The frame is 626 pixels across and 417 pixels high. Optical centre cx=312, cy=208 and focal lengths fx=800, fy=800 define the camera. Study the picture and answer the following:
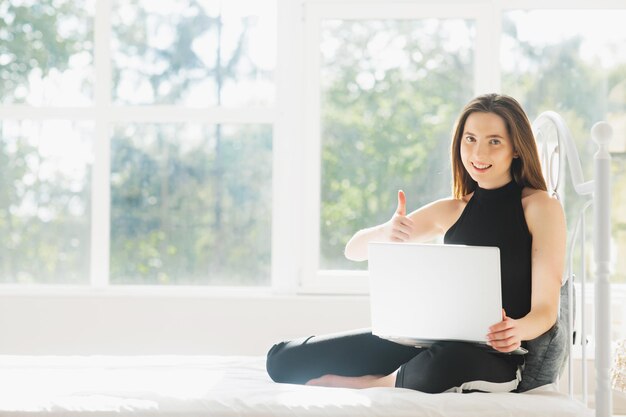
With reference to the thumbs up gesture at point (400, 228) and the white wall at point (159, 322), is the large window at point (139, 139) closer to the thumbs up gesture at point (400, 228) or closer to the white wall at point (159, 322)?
the white wall at point (159, 322)

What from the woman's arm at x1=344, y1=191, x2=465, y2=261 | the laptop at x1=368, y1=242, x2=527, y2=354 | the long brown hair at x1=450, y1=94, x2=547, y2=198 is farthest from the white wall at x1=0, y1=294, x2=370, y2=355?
the laptop at x1=368, y1=242, x2=527, y2=354

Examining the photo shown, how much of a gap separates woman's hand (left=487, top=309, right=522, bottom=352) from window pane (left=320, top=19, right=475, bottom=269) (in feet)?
5.49

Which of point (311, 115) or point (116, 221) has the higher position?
point (311, 115)

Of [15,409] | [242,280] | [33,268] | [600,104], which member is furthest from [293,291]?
[15,409]

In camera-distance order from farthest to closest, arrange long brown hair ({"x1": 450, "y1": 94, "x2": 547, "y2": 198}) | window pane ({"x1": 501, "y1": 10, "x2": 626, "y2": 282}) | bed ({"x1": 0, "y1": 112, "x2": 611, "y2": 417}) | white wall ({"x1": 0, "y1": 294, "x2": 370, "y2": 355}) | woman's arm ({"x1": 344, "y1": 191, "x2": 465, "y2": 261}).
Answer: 1. window pane ({"x1": 501, "y1": 10, "x2": 626, "y2": 282})
2. white wall ({"x1": 0, "y1": 294, "x2": 370, "y2": 355})
3. woman's arm ({"x1": 344, "y1": 191, "x2": 465, "y2": 261})
4. long brown hair ({"x1": 450, "y1": 94, "x2": 547, "y2": 198})
5. bed ({"x1": 0, "y1": 112, "x2": 611, "y2": 417})

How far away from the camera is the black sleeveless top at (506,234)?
1840 mm

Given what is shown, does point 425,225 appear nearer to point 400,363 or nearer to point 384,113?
point 400,363

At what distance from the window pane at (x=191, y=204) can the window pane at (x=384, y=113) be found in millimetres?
287

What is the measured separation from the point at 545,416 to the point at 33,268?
2460 mm

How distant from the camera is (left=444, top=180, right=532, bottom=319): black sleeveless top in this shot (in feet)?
6.04

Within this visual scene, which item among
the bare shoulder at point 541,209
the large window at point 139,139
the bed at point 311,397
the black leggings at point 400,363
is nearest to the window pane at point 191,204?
the large window at point 139,139

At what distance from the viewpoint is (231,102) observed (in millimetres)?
3352

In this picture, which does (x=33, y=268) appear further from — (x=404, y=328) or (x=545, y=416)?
(x=545, y=416)

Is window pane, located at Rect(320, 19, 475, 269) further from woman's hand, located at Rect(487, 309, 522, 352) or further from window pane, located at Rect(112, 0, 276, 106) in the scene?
woman's hand, located at Rect(487, 309, 522, 352)
